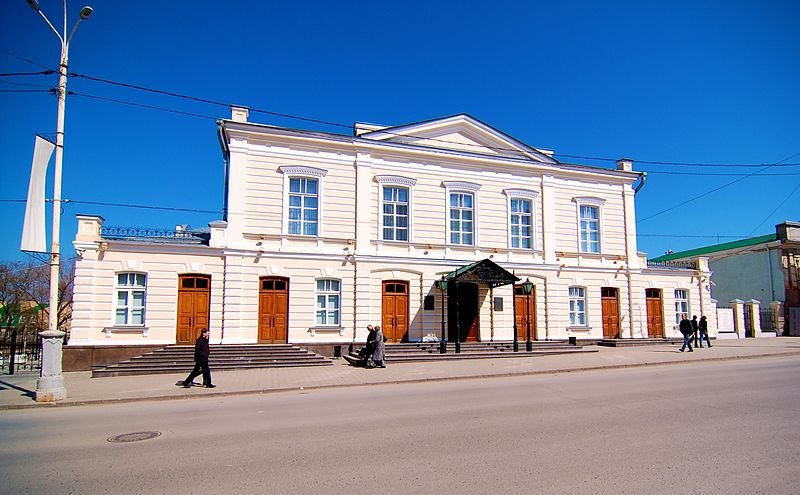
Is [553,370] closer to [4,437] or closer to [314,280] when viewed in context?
[314,280]

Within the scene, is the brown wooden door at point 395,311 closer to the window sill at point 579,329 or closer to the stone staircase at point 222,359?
the stone staircase at point 222,359

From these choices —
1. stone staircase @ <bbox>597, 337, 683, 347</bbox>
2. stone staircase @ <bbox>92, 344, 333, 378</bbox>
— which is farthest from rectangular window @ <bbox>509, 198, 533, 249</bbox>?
stone staircase @ <bbox>92, 344, 333, 378</bbox>

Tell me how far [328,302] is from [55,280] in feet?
35.9

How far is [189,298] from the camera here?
20344 mm

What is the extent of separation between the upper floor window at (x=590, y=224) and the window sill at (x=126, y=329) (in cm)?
2033

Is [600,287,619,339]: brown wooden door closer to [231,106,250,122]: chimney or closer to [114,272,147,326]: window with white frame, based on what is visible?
[231,106,250,122]: chimney

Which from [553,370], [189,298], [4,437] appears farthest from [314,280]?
[4,437]

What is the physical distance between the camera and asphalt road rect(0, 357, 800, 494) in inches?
222

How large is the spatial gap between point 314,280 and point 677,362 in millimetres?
14232

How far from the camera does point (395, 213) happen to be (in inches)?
932

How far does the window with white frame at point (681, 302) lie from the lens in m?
28.9

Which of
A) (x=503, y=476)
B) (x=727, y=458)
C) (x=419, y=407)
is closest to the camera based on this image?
(x=503, y=476)

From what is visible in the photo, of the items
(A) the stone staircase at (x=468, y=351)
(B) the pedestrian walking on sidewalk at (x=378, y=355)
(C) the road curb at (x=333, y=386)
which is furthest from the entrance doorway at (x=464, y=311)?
(C) the road curb at (x=333, y=386)

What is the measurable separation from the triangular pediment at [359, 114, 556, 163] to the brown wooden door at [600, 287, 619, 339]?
7.37m
